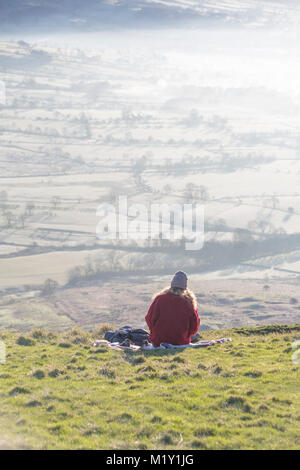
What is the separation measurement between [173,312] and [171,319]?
0.74 feet

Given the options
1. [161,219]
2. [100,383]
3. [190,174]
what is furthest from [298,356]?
[190,174]

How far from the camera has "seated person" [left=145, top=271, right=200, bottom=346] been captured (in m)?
11.9

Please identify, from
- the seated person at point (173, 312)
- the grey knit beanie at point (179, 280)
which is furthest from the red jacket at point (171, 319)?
the grey knit beanie at point (179, 280)

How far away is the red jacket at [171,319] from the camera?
11.9 meters

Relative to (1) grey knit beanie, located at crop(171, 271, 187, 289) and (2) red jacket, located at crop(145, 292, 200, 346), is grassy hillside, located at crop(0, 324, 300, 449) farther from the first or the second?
(1) grey knit beanie, located at crop(171, 271, 187, 289)

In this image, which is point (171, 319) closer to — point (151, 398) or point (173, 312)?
point (173, 312)

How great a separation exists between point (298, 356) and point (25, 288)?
69.7 m

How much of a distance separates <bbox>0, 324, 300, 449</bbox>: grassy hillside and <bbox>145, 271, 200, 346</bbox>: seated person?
0.58 meters

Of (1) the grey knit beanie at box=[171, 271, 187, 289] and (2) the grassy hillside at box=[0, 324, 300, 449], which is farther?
(1) the grey knit beanie at box=[171, 271, 187, 289]

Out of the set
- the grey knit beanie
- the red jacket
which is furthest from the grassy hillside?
the grey knit beanie

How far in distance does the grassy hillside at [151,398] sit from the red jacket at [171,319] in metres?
0.54

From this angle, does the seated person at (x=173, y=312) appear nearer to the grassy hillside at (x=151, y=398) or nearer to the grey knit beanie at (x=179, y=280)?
the grey knit beanie at (x=179, y=280)
